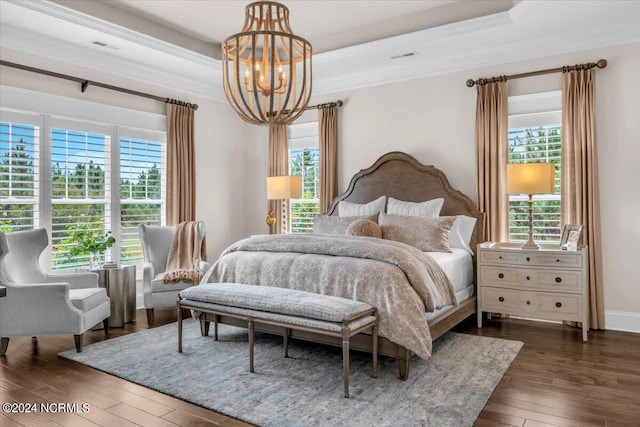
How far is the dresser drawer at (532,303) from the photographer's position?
386 cm

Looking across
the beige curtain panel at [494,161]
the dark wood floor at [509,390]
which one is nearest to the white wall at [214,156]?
the dark wood floor at [509,390]

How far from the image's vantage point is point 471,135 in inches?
193

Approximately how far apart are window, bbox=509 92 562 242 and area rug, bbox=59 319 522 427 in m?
1.36

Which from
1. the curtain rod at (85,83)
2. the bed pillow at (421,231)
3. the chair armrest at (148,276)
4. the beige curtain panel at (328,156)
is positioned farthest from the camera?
the beige curtain panel at (328,156)

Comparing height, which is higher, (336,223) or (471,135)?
(471,135)

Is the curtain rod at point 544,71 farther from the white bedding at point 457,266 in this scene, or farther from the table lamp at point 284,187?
the table lamp at point 284,187

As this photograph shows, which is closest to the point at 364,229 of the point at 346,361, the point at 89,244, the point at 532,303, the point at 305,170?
the point at 532,303

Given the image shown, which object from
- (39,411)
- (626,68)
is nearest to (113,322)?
(39,411)

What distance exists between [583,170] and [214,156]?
4379 millimetres

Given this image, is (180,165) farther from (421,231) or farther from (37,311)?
(421,231)

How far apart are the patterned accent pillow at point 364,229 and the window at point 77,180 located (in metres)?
2.51

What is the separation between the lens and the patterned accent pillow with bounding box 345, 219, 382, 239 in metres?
4.29

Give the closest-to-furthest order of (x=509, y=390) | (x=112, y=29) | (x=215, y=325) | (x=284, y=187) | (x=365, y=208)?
(x=509, y=390)
(x=215, y=325)
(x=112, y=29)
(x=365, y=208)
(x=284, y=187)

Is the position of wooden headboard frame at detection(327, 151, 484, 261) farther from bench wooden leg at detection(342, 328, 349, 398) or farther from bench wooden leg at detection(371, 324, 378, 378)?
bench wooden leg at detection(342, 328, 349, 398)
